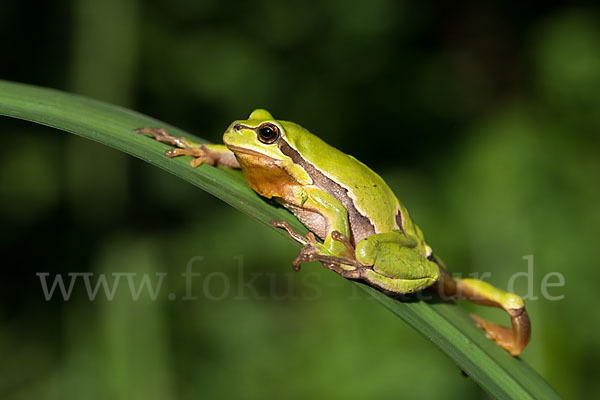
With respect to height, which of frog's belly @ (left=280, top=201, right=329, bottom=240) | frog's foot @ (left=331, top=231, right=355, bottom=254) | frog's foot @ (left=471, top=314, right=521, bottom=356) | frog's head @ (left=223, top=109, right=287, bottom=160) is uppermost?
frog's head @ (left=223, top=109, right=287, bottom=160)

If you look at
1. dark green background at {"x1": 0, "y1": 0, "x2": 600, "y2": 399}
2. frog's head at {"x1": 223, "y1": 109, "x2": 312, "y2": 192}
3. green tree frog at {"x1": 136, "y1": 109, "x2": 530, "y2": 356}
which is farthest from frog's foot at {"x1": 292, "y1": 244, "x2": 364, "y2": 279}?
dark green background at {"x1": 0, "y1": 0, "x2": 600, "y2": 399}

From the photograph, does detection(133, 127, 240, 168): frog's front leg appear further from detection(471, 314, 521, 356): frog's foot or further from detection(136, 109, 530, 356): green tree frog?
detection(471, 314, 521, 356): frog's foot

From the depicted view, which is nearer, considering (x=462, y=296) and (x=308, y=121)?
(x=462, y=296)

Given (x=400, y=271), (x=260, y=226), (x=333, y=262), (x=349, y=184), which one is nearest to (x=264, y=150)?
(x=349, y=184)

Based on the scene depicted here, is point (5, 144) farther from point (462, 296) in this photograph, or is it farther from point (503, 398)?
point (503, 398)

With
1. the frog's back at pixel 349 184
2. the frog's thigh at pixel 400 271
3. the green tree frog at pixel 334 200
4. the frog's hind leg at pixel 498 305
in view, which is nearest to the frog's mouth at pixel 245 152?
the green tree frog at pixel 334 200

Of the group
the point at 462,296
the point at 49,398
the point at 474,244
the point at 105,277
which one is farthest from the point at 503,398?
the point at 49,398
